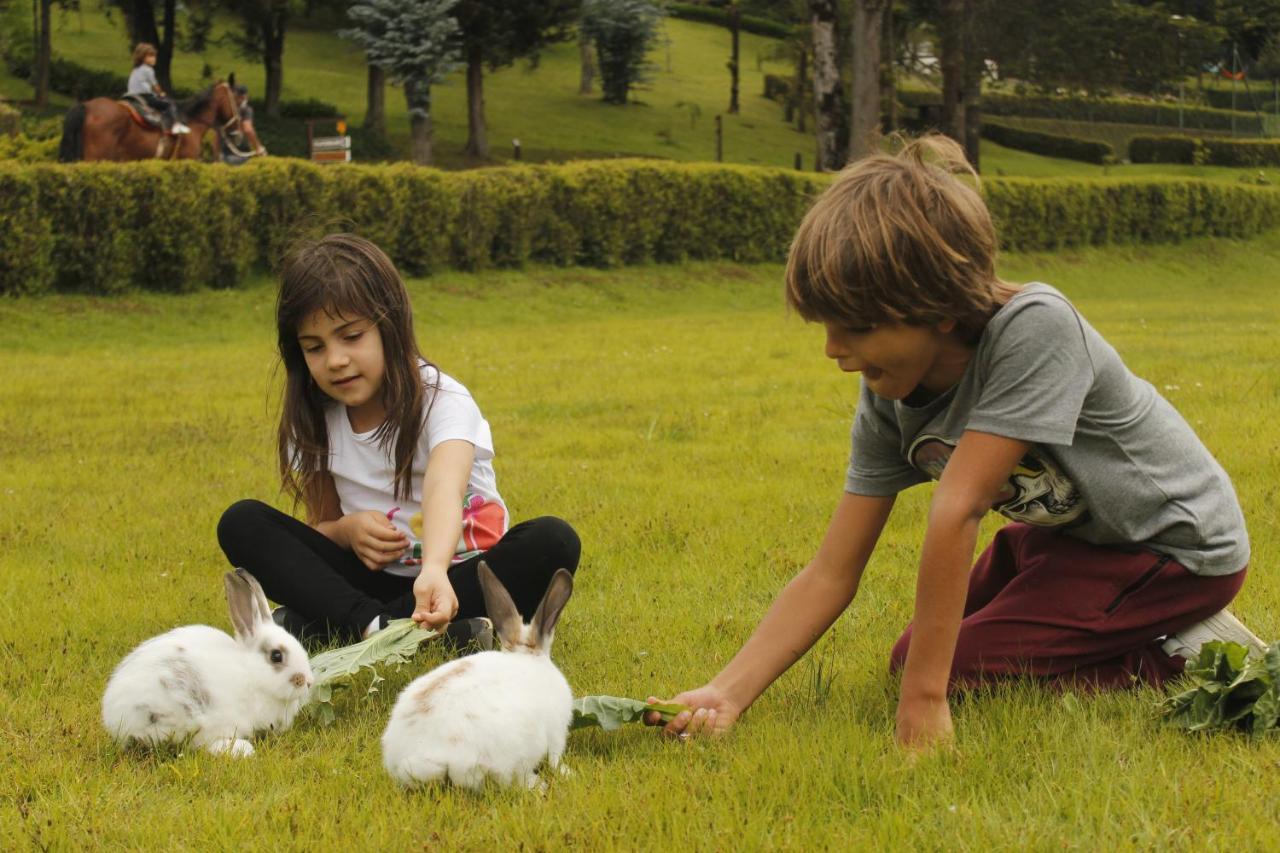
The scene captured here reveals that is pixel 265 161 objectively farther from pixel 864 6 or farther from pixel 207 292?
pixel 864 6

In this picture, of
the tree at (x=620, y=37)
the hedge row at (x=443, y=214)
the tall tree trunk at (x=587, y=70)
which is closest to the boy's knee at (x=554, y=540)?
the hedge row at (x=443, y=214)

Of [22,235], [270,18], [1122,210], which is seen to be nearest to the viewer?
[22,235]

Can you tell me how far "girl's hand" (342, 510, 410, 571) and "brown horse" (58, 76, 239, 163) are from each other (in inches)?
735

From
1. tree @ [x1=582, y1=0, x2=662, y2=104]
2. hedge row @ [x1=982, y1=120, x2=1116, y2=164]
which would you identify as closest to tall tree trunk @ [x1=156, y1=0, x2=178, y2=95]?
tree @ [x1=582, y1=0, x2=662, y2=104]

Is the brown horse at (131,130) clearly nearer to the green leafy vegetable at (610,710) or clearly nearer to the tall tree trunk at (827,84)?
the tall tree trunk at (827,84)

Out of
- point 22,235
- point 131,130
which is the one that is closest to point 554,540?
point 22,235

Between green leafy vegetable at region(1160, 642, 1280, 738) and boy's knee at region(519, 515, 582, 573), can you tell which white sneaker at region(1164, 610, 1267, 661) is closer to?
green leafy vegetable at region(1160, 642, 1280, 738)

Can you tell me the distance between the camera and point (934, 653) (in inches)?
125

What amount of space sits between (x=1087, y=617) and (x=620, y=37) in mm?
43876

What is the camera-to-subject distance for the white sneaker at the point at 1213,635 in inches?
143

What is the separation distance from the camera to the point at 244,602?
349 centimetres

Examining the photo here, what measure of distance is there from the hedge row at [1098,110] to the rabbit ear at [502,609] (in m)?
57.4

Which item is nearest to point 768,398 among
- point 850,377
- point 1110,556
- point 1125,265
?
point 850,377

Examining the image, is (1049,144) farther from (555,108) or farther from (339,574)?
(339,574)
